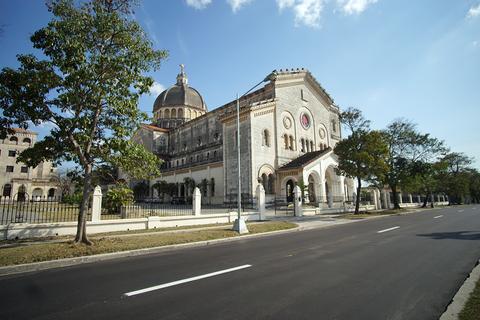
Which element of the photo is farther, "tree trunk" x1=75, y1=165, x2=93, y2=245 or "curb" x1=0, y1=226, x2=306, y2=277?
"tree trunk" x1=75, y1=165, x2=93, y2=245

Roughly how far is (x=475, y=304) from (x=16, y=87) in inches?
512

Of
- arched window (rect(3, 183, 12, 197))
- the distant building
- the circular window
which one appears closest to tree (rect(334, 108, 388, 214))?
the circular window

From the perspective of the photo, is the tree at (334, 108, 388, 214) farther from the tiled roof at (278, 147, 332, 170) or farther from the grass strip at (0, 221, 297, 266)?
the grass strip at (0, 221, 297, 266)

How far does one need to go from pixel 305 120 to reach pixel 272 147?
9.00m

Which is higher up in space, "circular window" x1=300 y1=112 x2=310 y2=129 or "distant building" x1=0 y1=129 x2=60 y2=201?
"circular window" x1=300 y1=112 x2=310 y2=129

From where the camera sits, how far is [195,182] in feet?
122

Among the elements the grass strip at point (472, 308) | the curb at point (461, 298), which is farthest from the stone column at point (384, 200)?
the grass strip at point (472, 308)

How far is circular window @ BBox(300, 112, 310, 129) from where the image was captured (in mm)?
37859

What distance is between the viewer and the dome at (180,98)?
55.5 meters

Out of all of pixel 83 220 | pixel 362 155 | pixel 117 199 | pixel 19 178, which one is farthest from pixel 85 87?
pixel 19 178

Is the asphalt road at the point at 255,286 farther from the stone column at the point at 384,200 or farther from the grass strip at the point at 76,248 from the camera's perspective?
the stone column at the point at 384,200

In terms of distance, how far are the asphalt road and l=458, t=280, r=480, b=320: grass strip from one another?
31cm

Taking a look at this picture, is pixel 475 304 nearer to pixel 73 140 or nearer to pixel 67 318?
pixel 67 318

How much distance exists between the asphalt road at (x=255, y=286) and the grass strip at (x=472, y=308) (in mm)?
309
